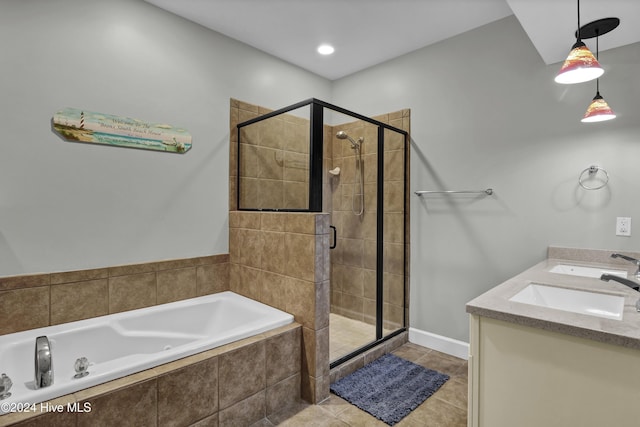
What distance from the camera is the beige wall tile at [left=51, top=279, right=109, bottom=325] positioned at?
6.30ft

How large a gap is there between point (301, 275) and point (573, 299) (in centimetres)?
144

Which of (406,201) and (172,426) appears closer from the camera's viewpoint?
(172,426)

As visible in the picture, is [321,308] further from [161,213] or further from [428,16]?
[428,16]

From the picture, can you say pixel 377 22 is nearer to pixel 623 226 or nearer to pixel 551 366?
pixel 623 226

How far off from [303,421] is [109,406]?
103 centimetres

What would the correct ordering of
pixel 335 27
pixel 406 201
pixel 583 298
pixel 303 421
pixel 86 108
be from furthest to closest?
pixel 406 201
pixel 335 27
pixel 86 108
pixel 303 421
pixel 583 298

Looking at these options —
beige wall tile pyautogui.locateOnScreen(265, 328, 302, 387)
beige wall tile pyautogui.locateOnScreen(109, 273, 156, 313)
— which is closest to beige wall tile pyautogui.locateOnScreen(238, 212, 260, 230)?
beige wall tile pyautogui.locateOnScreen(109, 273, 156, 313)

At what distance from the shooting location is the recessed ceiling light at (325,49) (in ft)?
9.39

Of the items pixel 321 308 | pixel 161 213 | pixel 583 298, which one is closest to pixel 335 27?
pixel 161 213

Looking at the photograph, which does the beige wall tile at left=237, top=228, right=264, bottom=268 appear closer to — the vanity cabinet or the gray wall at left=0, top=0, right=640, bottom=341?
the gray wall at left=0, top=0, right=640, bottom=341

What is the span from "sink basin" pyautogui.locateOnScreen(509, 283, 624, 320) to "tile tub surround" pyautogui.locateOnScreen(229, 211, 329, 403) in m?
1.08

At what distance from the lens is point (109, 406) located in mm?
1327

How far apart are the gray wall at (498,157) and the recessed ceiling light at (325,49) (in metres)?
0.53

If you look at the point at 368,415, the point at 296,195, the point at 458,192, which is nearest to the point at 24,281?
the point at 296,195
